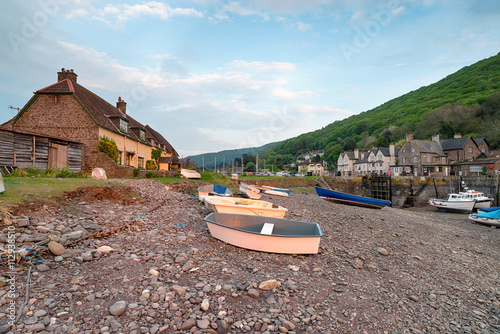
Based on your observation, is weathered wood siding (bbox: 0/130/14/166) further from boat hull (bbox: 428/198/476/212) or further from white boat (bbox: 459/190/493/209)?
white boat (bbox: 459/190/493/209)

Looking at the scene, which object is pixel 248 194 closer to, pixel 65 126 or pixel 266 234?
pixel 266 234

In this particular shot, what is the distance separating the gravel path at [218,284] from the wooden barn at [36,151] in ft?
33.3

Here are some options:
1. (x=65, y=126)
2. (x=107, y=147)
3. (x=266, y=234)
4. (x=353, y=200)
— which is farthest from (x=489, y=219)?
(x=65, y=126)

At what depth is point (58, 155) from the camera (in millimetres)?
18062

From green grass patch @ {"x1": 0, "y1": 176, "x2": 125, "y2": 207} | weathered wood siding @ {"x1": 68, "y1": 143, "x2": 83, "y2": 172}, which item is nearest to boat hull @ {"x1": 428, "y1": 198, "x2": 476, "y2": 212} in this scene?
green grass patch @ {"x1": 0, "y1": 176, "x2": 125, "y2": 207}

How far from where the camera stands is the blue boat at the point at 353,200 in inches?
837

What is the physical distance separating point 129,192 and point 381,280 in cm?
1154

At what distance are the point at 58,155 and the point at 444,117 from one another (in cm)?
10473

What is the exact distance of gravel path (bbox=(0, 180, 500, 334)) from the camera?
402 cm

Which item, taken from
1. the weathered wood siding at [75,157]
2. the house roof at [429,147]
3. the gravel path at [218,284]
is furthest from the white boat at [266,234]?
the house roof at [429,147]

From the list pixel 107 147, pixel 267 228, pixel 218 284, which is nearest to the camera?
pixel 218 284

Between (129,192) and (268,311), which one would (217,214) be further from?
(129,192)

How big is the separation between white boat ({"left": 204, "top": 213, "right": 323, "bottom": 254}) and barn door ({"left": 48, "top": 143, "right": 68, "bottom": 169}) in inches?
647

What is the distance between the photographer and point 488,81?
10912 cm
